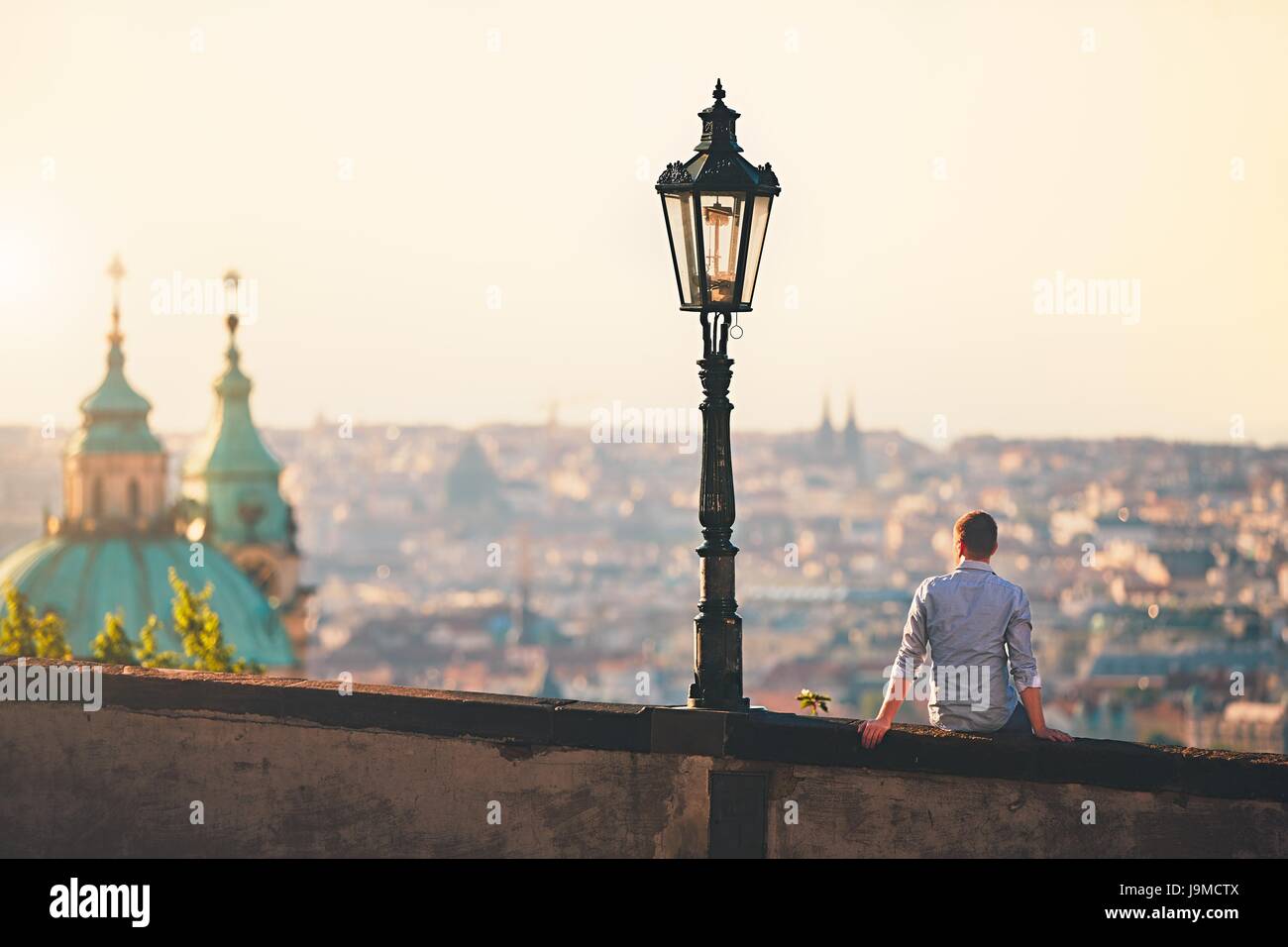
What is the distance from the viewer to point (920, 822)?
7.76m

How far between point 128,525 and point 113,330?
12.7 feet

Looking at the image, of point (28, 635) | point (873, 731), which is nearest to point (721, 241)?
point (873, 731)

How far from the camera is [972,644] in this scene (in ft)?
25.3

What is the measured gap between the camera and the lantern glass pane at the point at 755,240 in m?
8.49

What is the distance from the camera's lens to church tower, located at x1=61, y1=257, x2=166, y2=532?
48562 mm

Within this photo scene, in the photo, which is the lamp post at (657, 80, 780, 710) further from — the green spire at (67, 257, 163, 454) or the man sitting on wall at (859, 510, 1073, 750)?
the green spire at (67, 257, 163, 454)

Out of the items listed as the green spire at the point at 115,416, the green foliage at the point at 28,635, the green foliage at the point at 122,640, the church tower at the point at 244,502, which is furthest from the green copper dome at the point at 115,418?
the green foliage at the point at 28,635

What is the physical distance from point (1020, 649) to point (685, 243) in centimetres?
165

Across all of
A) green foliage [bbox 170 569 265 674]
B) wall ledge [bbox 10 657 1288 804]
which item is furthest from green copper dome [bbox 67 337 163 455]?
wall ledge [bbox 10 657 1288 804]

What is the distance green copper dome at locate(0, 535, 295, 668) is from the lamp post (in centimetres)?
3564

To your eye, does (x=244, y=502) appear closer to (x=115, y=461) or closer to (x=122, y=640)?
(x=115, y=461)

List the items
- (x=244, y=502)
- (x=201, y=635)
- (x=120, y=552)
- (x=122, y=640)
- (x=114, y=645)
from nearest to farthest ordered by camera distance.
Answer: (x=201, y=635), (x=114, y=645), (x=122, y=640), (x=120, y=552), (x=244, y=502)

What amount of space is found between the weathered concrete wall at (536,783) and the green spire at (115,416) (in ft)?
137
